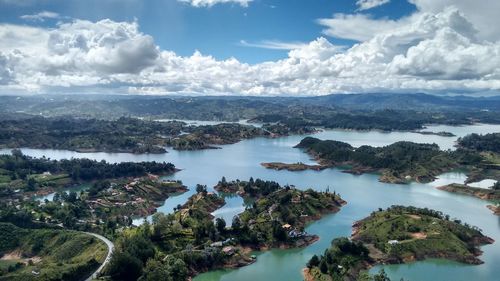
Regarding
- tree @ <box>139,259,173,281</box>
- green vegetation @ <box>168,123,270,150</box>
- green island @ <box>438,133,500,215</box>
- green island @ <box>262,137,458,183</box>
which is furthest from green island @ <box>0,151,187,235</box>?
green island @ <box>438,133,500,215</box>

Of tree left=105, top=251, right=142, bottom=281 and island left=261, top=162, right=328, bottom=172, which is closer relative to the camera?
tree left=105, top=251, right=142, bottom=281

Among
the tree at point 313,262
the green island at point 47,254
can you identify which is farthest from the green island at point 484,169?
the green island at point 47,254

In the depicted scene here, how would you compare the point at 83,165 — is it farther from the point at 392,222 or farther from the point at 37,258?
the point at 392,222

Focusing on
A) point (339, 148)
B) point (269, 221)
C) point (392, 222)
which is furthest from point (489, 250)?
point (339, 148)

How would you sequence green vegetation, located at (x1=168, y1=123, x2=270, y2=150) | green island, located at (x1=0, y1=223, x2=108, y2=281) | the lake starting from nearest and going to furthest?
green island, located at (x1=0, y1=223, x2=108, y2=281) < the lake < green vegetation, located at (x1=168, y1=123, x2=270, y2=150)

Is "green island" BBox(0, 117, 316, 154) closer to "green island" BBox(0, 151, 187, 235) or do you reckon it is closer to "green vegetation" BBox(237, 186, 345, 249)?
"green island" BBox(0, 151, 187, 235)

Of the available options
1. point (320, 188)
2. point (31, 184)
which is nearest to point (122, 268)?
point (320, 188)

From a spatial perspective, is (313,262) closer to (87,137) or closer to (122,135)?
(87,137)
